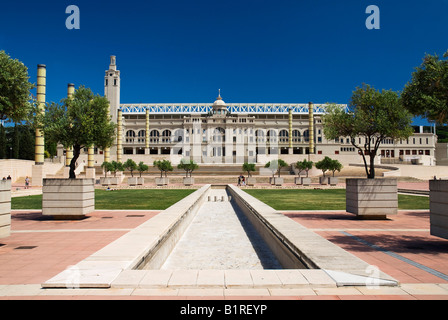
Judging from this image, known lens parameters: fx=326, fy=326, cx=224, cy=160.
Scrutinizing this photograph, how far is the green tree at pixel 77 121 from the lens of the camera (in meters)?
Answer: 12.6

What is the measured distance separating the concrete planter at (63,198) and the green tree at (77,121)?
3.56 feet

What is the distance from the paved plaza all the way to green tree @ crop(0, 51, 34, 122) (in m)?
3.41

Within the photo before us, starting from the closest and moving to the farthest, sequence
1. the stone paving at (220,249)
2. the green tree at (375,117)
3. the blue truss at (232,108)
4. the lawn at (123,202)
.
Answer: the stone paving at (220,249) < the green tree at (375,117) < the lawn at (123,202) < the blue truss at (232,108)

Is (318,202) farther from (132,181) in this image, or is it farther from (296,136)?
(296,136)

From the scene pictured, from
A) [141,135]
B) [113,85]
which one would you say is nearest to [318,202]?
[141,135]

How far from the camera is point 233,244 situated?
33.4 ft

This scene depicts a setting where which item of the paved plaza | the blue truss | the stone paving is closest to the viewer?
the paved plaza

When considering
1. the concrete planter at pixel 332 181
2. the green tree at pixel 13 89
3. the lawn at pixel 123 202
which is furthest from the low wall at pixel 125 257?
the concrete planter at pixel 332 181

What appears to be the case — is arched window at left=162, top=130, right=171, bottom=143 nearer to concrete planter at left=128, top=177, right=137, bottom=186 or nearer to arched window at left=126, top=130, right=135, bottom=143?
arched window at left=126, top=130, right=135, bottom=143

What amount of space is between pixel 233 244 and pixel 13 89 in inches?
298

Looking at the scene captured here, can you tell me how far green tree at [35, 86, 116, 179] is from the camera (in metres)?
12.6

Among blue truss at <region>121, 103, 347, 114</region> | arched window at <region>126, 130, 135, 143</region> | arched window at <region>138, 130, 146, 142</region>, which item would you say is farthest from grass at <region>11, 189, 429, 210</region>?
blue truss at <region>121, 103, 347, 114</region>

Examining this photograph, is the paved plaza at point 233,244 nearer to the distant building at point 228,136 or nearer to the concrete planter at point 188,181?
the concrete planter at point 188,181
